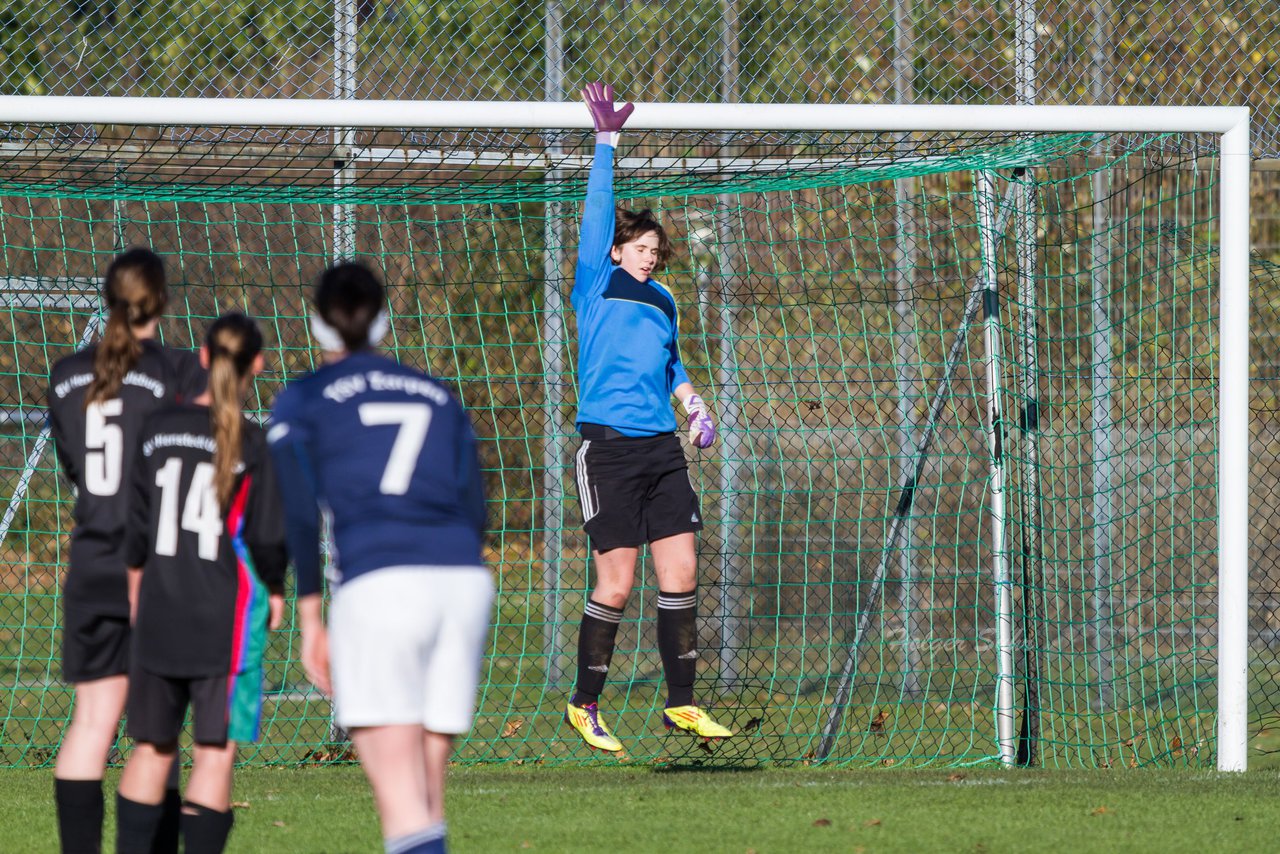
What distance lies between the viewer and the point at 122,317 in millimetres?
3869

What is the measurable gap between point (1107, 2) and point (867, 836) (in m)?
5.84

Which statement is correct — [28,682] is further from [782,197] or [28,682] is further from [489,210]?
[782,197]

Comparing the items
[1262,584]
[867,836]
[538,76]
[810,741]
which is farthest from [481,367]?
[867,836]

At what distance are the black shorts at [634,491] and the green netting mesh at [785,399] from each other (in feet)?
4.11

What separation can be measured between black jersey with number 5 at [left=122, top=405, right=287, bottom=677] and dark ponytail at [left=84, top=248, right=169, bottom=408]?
326 millimetres

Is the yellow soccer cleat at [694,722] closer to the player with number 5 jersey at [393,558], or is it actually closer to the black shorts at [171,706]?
the black shorts at [171,706]

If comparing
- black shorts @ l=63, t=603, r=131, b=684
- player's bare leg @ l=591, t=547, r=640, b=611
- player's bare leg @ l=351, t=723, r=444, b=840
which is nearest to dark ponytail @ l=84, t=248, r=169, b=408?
black shorts @ l=63, t=603, r=131, b=684

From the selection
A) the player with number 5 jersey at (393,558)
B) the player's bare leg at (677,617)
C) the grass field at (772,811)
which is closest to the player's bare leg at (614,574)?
the player's bare leg at (677,617)

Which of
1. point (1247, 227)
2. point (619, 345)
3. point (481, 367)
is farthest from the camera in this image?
point (481, 367)

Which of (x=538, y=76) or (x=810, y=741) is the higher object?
(x=538, y=76)

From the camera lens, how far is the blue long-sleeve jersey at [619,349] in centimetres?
581

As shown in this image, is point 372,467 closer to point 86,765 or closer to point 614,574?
point 86,765

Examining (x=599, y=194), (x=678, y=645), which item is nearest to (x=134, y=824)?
(x=678, y=645)

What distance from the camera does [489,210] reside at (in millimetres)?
9977
